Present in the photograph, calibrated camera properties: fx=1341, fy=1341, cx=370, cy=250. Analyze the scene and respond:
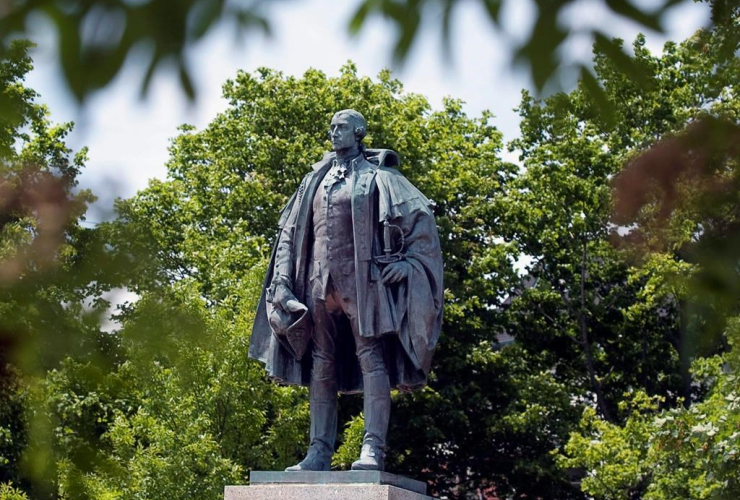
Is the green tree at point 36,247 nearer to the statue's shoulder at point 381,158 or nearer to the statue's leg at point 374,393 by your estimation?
the statue's leg at point 374,393

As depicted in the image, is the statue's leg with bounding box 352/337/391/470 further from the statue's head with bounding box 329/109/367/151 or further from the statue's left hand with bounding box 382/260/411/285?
the statue's head with bounding box 329/109/367/151

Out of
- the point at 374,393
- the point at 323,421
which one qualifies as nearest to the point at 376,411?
the point at 374,393

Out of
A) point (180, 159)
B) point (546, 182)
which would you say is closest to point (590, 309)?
point (546, 182)

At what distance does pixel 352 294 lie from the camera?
8.24 meters

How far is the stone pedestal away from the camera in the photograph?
24.6 feet

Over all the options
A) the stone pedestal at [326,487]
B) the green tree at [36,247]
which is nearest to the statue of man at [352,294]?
the stone pedestal at [326,487]

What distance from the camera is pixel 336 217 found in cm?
838

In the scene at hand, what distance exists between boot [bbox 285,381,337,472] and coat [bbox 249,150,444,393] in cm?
16

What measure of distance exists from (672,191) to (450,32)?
76cm

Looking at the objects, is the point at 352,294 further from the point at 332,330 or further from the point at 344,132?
the point at 344,132

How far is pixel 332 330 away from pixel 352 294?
362 mm

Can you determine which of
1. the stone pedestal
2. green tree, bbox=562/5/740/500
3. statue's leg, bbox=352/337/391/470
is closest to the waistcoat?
statue's leg, bbox=352/337/391/470

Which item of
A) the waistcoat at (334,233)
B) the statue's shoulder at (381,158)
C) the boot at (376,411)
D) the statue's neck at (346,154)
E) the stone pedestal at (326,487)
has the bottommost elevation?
the stone pedestal at (326,487)

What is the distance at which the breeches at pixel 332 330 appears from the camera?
8.25 metres
